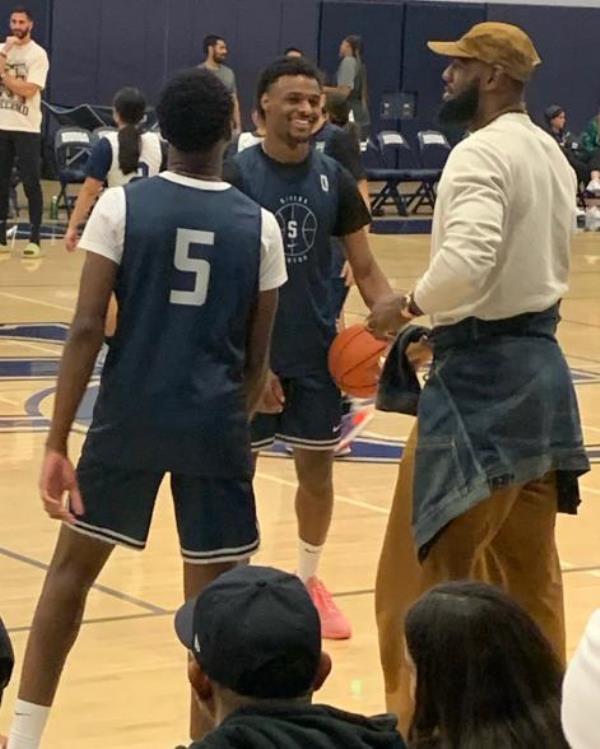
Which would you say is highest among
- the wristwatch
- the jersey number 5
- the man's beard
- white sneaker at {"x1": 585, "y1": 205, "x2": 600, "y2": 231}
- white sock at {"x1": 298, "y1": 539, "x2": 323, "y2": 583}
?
the man's beard

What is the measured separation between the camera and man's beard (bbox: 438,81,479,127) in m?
4.51

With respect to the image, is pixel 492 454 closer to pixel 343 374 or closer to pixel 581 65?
pixel 343 374

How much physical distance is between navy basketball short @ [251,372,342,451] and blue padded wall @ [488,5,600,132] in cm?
2064

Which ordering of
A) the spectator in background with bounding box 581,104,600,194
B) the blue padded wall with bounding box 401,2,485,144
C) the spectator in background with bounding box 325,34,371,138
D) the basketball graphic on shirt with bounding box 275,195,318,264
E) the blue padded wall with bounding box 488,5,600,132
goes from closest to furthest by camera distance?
the basketball graphic on shirt with bounding box 275,195,318,264 → the spectator in background with bounding box 325,34,371,138 → the spectator in background with bounding box 581,104,600,194 → the blue padded wall with bounding box 401,2,485,144 → the blue padded wall with bounding box 488,5,600,132

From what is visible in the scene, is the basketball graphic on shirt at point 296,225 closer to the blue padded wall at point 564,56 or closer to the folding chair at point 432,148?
the folding chair at point 432,148

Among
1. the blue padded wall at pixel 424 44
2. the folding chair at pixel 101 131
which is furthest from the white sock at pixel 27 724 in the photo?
the blue padded wall at pixel 424 44

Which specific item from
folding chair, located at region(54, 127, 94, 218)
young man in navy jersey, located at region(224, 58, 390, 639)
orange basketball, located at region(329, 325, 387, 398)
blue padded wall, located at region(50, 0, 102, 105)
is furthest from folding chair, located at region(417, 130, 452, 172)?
orange basketball, located at region(329, 325, 387, 398)

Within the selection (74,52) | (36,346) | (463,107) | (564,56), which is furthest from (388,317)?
(564,56)

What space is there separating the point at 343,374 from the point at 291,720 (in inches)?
104

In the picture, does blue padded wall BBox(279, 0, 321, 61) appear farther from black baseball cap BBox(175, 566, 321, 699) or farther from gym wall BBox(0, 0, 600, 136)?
black baseball cap BBox(175, 566, 321, 699)

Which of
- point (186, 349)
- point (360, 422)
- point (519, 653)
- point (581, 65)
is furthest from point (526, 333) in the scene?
point (581, 65)

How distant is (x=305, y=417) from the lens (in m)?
5.57

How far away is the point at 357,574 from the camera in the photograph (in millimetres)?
6477

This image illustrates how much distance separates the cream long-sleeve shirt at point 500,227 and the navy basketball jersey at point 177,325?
0.45 meters
